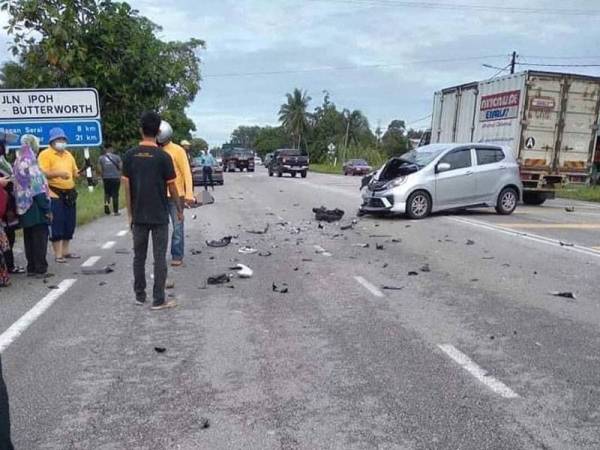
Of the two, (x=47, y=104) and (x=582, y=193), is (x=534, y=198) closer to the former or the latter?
(x=582, y=193)

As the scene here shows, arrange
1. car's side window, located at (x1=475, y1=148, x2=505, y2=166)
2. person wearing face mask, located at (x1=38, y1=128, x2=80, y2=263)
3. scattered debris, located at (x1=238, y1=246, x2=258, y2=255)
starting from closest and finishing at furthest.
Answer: person wearing face mask, located at (x1=38, y1=128, x2=80, y2=263), scattered debris, located at (x1=238, y1=246, x2=258, y2=255), car's side window, located at (x1=475, y1=148, x2=505, y2=166)

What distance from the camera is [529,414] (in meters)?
3.88

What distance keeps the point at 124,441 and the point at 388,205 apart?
1167 cm

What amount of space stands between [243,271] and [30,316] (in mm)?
3021

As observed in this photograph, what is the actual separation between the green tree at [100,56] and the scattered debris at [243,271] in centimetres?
892

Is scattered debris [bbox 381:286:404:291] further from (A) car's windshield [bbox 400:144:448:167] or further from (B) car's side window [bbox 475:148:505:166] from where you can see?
(B) car's side window [bbox 475:148:505:166]

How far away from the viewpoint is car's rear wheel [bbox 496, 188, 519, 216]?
15945mm

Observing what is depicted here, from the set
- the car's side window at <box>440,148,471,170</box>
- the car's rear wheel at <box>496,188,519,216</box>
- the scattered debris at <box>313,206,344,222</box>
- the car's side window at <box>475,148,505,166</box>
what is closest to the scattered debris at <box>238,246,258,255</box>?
the scattered debris at <box>313,206,344,222</box>

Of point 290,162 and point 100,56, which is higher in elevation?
point 100,56

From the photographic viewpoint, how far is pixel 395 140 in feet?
339

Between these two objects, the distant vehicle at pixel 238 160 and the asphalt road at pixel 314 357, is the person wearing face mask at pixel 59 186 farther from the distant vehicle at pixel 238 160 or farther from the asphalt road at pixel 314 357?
the distant vehicle at pixel 238 160

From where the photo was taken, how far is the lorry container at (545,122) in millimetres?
18062

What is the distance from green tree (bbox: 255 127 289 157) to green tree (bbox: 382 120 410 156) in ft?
69.9

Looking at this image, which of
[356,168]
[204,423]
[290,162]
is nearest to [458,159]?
[204,423]
